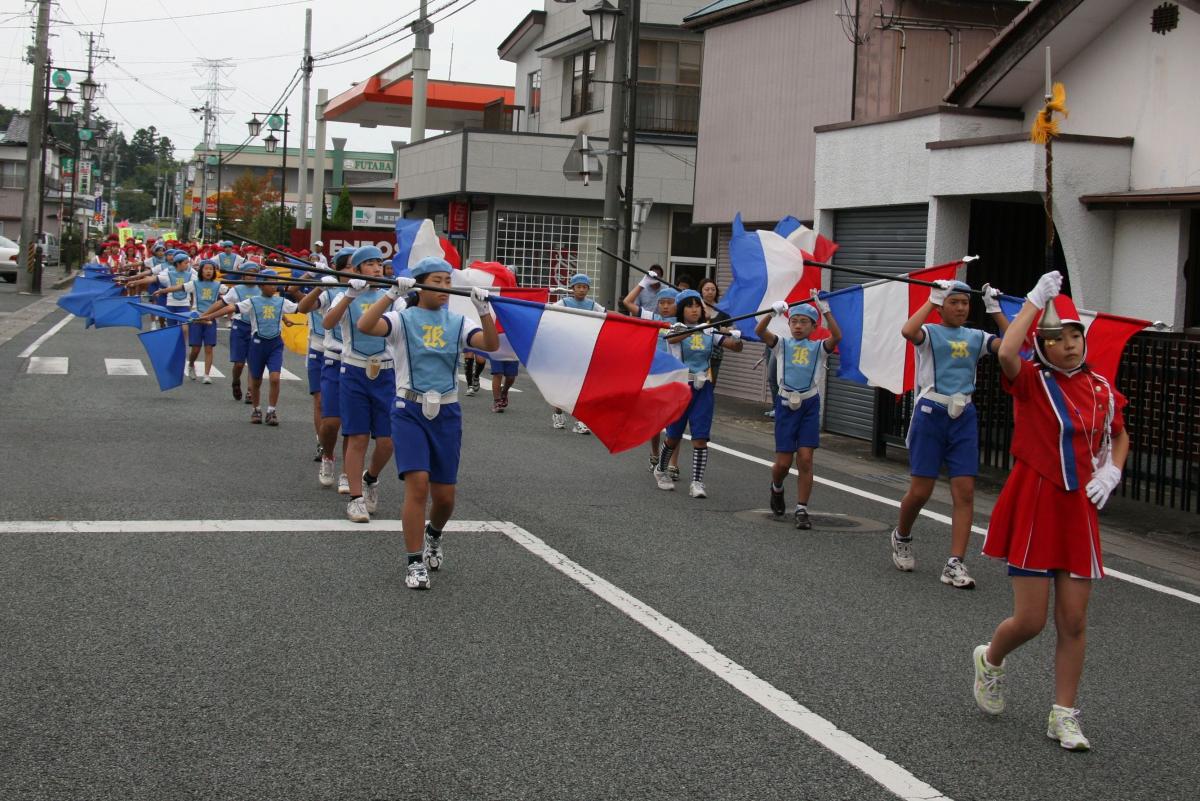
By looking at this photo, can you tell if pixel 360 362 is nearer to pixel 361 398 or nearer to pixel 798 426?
pixel 361 398

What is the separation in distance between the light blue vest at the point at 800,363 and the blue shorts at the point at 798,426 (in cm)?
13

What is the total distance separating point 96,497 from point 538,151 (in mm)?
24512

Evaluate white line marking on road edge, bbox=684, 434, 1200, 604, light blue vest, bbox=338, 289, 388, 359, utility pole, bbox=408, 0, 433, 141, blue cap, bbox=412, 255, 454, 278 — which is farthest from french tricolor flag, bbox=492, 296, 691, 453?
utility pole, bbox=408, 0, 433, 141

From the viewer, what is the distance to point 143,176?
18925 cm

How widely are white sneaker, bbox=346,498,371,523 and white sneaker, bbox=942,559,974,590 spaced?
13.5 ft

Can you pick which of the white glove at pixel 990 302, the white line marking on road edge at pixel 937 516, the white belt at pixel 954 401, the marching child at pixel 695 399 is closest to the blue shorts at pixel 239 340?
the white line marking on road edge at pixel 937 516

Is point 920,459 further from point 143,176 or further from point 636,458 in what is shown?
point 143,176

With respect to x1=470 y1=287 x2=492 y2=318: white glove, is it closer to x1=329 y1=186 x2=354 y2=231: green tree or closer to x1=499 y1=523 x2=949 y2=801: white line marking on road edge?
x1=499 y1=523 x2=949 y2=801: white line marking on road edge

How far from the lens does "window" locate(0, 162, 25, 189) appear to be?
83312 millimetres

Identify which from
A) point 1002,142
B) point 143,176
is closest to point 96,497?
point 1002,142

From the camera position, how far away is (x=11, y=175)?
83.5 meters

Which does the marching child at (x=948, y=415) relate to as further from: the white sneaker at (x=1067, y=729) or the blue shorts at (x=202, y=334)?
the blue shorts at (x=202, y=334)

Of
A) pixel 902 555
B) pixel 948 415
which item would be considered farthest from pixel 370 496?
pixel 948 415

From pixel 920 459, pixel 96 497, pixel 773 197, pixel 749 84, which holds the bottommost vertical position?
pixel 96 497
